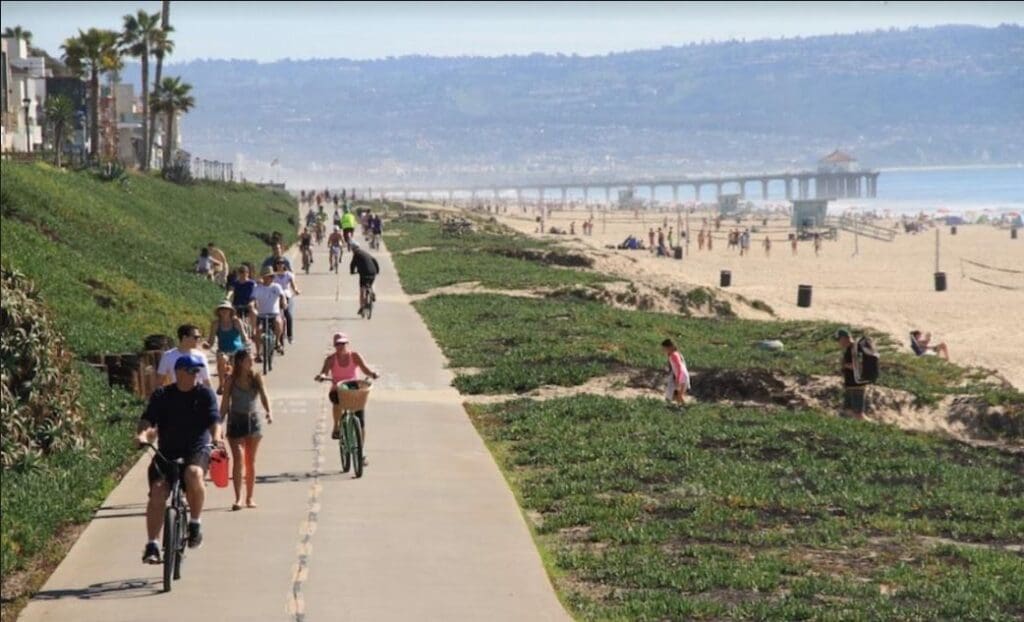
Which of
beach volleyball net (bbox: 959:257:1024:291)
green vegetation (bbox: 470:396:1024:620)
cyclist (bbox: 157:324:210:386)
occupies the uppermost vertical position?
cyclist (bbox: 157:324:210:386)

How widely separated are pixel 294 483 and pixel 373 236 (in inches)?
1808

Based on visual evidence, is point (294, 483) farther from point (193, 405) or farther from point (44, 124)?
point (44, 124)

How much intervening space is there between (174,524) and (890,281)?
2391 inches

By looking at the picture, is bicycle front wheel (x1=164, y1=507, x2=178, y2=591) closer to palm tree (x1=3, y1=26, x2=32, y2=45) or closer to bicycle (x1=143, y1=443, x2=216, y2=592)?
bicycle (x1=143, y1=443, x2=216, y2=592)

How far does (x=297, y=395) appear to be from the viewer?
80.1 ft

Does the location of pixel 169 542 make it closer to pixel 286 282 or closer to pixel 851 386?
pixel 851 386

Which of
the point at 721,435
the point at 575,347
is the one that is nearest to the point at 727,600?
the point at 721,435

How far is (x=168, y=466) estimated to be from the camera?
518 inches

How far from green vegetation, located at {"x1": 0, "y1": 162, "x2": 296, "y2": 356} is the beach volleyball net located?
83.8 feet

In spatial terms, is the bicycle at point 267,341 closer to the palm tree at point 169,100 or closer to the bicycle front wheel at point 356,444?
the bicycle front wheel at point 356,444

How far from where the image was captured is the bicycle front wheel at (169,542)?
42.0 feet

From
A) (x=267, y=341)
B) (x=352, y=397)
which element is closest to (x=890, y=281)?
(x=267, y=341)

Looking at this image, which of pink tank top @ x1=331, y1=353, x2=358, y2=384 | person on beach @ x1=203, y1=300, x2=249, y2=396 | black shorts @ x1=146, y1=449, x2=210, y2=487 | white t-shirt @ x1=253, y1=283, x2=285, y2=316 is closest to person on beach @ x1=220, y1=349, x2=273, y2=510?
pink tank top @ x1=331, y1=353, x2=358, y2=384

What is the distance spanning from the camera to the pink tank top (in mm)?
18188
